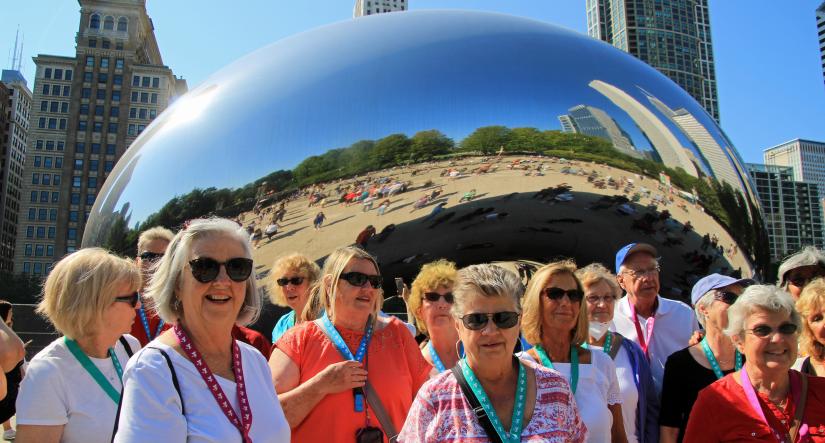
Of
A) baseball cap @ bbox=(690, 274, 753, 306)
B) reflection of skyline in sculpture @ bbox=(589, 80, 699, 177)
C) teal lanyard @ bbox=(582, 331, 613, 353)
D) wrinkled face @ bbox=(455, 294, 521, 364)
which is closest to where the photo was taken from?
wrinkled face @ bbox=(455, 294, 521, 364)

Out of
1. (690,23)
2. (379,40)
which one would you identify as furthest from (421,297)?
(690,23)

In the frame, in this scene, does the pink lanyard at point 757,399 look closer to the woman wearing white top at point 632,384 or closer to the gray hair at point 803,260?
the woman wearing white top at point 632,384

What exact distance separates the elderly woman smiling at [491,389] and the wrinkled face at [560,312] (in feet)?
2.10

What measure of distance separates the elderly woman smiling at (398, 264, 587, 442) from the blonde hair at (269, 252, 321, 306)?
2.11 metres

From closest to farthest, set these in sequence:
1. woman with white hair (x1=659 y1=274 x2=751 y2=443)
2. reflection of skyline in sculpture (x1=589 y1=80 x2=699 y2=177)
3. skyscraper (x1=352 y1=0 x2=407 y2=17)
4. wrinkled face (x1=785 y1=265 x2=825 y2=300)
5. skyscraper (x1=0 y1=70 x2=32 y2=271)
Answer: woman with white hair (x1=659 y1=274 x2=751 y2=443), wrinkled face (x1=785 y1=265 x2=825 y2=300), reflection of skyline in sculpture (x1=589 y1=80 x2=699 y2=177), skyscraper (x1=0 y1=70 x2=32 y2=271), skyscraper (x1=352 y1=0 x2=407 y2=17)

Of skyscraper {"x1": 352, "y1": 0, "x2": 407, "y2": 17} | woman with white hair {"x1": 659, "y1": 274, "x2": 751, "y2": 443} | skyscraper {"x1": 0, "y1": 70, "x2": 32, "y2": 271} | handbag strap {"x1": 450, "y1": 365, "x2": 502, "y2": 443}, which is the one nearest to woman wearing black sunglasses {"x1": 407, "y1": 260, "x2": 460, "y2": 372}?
woman with white hair {"x1": 659, "y1": 274, "x2": 751, "y2": 443}

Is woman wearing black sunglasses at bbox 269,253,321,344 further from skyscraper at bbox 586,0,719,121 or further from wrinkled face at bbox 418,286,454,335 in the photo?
skyscraper at bbox 586,0,719,121

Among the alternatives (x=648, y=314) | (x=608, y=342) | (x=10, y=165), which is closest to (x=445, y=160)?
(x=648, y=314)

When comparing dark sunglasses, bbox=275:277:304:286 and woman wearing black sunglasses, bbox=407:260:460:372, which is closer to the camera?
woman wearing black sunglasses, bbox=407:260:460:372

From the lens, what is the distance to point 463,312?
6.63 ft

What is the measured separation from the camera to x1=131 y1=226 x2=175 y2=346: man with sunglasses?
3.30 m

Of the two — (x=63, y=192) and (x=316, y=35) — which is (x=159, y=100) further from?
(x=316, y=35)

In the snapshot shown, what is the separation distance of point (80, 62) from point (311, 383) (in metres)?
88.2

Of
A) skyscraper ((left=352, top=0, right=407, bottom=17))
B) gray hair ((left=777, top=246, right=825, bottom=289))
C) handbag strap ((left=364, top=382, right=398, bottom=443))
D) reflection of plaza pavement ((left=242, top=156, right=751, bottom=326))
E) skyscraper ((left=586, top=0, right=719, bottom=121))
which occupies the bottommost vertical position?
handbag strap ((left=364, top=382, right=398, bottom=443))
